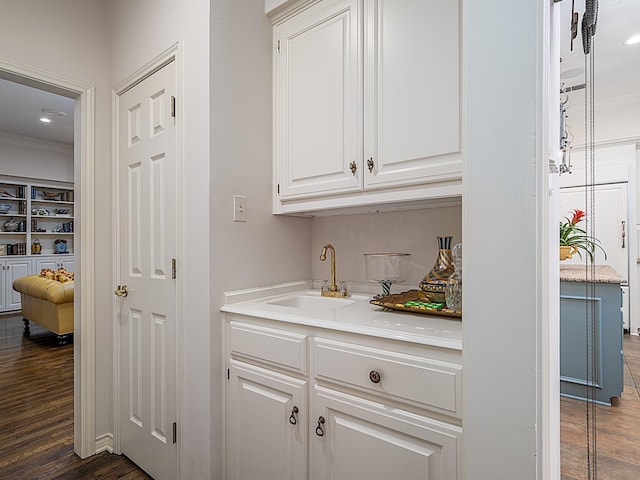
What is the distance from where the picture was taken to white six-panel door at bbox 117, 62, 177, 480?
5.65 feet

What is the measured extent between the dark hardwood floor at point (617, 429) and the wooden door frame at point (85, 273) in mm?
2282

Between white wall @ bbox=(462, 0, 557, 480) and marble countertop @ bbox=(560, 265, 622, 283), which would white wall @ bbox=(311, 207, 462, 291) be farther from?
white wall @ bbox=(462, 0, 557, 480)

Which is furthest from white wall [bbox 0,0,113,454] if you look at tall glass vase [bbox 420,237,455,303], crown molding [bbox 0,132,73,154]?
crown molding [bbox 0,132,73,154]

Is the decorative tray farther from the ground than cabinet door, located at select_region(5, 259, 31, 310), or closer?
farther from the ground

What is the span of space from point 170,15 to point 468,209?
1740 mm

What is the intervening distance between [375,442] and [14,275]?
709cm

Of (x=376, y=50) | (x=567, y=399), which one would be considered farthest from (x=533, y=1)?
(x=567, y=399)

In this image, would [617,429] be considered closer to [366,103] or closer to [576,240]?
[576,240]

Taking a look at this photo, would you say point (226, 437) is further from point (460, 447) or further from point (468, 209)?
point (468, 209)

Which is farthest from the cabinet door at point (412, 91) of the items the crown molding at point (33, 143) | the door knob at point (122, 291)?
the crown molding at point (33, 143)

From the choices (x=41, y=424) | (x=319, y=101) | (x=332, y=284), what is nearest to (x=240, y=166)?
(x=319, y=101)

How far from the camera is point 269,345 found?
137 centimetres

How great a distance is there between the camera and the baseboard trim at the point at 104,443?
6.60 ft

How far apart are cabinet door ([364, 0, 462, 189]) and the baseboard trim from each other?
6.74 ft
